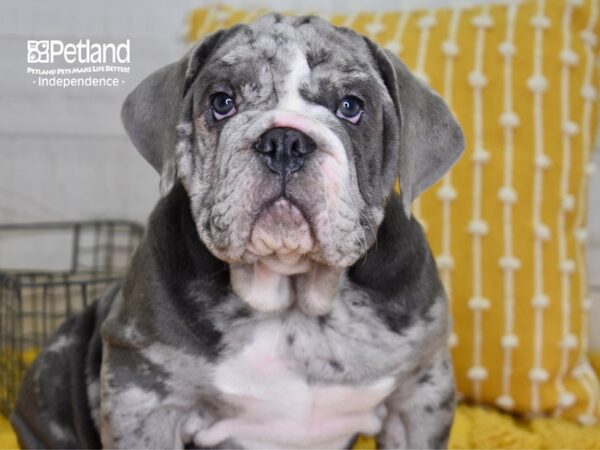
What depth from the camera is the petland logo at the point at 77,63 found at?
1821 mm

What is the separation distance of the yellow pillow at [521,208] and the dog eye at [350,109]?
65 centimetres

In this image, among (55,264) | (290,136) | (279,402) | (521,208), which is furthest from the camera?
(55,264)

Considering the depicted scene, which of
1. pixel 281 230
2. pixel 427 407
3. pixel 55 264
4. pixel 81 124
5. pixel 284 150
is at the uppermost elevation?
pixel 81 124

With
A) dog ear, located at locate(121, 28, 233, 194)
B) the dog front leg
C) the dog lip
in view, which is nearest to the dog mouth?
the dog lip

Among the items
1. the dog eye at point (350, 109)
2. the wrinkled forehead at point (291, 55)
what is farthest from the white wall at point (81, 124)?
the dog eye at point (350, 109)

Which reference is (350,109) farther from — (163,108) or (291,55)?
(163,108)

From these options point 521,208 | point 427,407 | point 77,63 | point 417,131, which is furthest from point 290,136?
point 521,208

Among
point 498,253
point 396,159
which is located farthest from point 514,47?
point 396,159

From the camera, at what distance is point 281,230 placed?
1.27m

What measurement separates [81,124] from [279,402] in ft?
3.69

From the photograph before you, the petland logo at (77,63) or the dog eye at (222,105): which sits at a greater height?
the petland logo at (77,63)

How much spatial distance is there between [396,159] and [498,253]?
65 centimetres

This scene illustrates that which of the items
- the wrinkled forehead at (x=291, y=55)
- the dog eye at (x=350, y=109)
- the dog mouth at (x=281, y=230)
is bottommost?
the dog mouth at (x=281, y=230)

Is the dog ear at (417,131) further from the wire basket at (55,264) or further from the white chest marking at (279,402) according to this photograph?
the wire basket at (55,264)
